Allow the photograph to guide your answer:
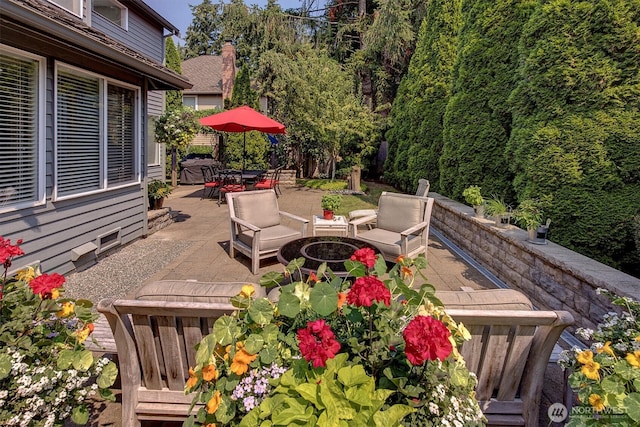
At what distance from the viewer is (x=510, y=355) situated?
1.92 metres

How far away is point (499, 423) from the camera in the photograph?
77.6 inches

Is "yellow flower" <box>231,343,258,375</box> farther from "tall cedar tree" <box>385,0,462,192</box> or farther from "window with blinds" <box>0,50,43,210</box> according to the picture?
"tall cedar tree" <box>385,0,462,192</box>

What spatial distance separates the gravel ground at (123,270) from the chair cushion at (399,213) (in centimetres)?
319

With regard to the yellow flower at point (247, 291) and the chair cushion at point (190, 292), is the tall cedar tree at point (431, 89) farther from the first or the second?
the yellow flower at point (247, 291)

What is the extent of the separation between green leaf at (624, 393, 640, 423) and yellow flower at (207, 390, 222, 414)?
1.49 metres

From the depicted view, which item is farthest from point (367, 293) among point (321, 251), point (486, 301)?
point (321, 251)

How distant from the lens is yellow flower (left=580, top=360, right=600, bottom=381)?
4.95 ft

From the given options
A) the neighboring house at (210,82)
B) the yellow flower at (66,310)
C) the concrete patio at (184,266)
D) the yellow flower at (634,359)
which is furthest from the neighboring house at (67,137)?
the neighboring house at (210,82)

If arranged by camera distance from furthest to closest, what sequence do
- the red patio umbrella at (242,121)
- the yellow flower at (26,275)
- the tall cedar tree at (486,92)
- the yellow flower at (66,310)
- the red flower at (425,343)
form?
the red patio umbrella at (242,121)
the tall cedar tree at (486,92)
the yellow flower at (26,275)
the yellow flower at (66,310)
the red flower at (425,343)

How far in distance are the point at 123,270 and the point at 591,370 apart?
17.2ft

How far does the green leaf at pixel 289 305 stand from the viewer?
1605 millimetres

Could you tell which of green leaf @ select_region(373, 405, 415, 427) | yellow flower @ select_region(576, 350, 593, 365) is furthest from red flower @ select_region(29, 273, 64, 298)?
yellow flower @ select_region(576, 350, 593, 365)

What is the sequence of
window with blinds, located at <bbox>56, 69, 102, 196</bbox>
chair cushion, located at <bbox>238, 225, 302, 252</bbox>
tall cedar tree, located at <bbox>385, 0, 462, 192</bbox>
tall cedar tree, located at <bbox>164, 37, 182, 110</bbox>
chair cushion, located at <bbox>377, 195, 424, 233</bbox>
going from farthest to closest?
tall cedar tree, located at <bbox>164, 37, 182, 110</bbox>, tall cedar tree, located at <bbox>385, 0, 462, 192</bbox>, chair cushion, located at <bbox>377, 195, 424, 233</bbox>, chair cushion, located at <bbox>238, 225, 302, 252</bbox>, window with blinds, located at <bbox>56, 69, 102, 196</bbox>

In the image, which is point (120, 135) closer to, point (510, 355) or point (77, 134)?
point (77, 134)
